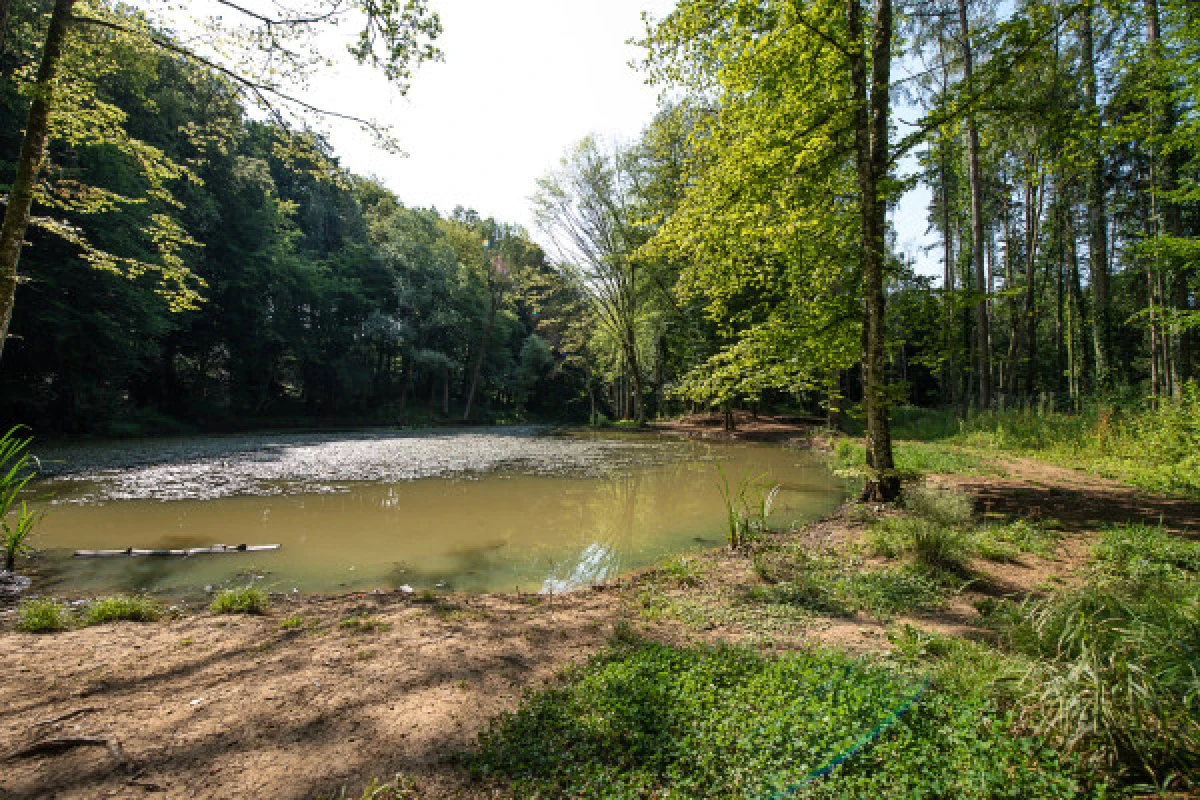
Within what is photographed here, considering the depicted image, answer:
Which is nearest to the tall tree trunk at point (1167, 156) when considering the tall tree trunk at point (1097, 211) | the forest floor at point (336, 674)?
the tall tree trunk at point (1097, 211)

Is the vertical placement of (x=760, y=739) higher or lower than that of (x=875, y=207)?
lower

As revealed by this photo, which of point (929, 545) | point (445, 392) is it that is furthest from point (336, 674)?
point (445, 392)

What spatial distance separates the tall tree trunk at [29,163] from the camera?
17.4ft

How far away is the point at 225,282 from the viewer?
80.5 ft

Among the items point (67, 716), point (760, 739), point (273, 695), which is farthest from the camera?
point (273, 695)

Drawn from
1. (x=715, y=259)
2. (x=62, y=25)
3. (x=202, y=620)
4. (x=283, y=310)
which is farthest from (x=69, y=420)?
(x=715, y=259)

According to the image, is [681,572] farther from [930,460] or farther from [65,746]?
[930,460]

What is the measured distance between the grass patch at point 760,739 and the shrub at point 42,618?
3702 mm

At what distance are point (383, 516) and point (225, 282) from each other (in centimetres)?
2411

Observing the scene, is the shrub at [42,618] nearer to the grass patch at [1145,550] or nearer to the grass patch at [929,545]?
the grass patch at [929,545]

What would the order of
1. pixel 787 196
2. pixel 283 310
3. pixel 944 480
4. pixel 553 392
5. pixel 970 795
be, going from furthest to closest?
pixel 553 392 < pixel 283 310 < pixel 944 480 < pixel 787 196 < pixel 970 795

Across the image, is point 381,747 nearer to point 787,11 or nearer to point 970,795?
point 970,795

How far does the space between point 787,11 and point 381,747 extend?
8148mm

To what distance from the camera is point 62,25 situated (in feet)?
18.0
